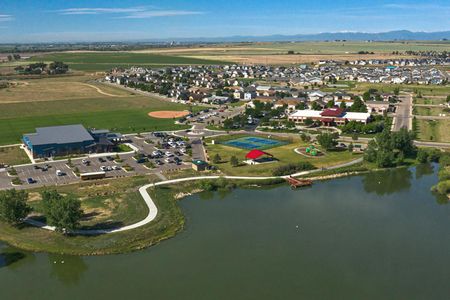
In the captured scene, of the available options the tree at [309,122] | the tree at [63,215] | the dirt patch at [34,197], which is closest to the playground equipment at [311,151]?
the tree at [309,122]

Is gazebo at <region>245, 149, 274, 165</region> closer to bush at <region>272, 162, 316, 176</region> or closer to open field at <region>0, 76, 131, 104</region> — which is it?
bush at <region>272, 162, 316, 176</region>

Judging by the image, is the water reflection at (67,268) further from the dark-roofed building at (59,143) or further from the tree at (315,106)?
the tree at (315,106)

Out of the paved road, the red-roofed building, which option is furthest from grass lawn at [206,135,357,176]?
the paved road

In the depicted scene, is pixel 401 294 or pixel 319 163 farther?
pixel 319 163

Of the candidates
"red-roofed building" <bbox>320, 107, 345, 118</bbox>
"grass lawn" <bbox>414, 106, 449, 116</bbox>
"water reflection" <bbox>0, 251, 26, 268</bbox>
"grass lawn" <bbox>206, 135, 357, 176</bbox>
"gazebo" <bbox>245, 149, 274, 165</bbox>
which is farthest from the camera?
"grass lawn" <bbox>414, 106, 449, 116</bbox>

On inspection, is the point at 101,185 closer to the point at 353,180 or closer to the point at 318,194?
the point at 318,194

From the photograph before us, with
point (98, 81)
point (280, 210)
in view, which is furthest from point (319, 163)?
point (98, 81)
